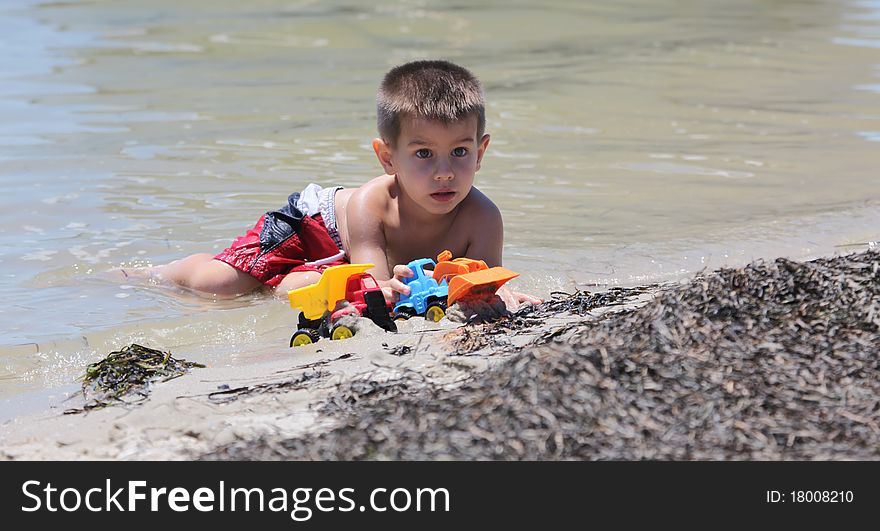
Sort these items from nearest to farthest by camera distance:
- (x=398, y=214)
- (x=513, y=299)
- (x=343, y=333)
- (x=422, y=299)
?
(x=343, y=333), (x=422, y=299), (x=513, y=299), (x=398, y=214)

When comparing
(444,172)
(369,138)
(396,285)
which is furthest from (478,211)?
(369,138)

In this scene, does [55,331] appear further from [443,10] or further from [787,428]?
[443,10]

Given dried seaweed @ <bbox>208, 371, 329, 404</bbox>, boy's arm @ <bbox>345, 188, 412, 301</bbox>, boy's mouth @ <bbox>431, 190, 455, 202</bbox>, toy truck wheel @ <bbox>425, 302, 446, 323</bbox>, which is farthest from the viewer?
boy's arm @ <bbox>345, 188, 412, 301</bbox>

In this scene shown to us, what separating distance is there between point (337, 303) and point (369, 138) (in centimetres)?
418

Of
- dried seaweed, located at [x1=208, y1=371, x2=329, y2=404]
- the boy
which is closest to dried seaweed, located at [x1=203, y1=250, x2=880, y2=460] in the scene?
dried seaweed, located at [x1=208, y1=371, x2=329, y2=404]

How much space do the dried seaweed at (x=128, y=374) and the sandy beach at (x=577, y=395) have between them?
0.07m

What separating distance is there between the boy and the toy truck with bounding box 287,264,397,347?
19 cm

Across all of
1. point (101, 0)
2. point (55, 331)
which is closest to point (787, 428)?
point (55, 331)

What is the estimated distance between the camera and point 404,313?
14.3 ft

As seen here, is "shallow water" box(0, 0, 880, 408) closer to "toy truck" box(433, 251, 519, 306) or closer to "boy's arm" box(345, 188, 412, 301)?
"boy's arm" box(345, 188, 412, 301)

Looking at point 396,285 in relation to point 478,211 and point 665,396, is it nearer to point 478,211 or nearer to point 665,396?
point 478,211

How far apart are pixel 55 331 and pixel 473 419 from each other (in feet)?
8.40

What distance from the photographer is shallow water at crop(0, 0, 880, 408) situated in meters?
5.39

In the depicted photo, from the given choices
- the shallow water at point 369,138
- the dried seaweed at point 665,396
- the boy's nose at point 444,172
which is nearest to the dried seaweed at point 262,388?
the dried seaweed at point 665,396
